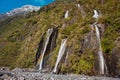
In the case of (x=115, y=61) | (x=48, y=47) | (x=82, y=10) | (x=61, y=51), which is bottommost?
(x=115, y=61)

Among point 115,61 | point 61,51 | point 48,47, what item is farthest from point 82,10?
point 115,61

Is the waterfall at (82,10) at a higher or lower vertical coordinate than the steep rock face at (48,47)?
higher

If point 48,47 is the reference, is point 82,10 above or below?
above

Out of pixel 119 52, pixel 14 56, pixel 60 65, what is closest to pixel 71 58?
pixel 60 65

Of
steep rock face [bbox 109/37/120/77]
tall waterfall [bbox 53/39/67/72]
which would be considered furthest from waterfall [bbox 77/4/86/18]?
steep rock face [bbox 109/37/120/77]

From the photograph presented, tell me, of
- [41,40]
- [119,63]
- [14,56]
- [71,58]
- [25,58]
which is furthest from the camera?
[14,56]

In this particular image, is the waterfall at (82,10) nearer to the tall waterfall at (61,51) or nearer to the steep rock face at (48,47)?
the steep rock face at (48,47)

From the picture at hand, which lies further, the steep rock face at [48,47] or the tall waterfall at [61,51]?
the steep rock face at [48,47]

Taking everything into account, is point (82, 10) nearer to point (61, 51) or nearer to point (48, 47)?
point (48, 47)

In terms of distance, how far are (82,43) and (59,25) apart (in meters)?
25.0

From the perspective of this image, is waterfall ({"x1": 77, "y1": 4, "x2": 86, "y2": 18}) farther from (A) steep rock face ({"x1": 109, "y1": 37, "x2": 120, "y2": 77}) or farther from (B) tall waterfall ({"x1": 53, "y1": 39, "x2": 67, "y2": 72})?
(A) steep rock face ({"x1": 109, "y1": 37, "x2": 120, "y2": 77})

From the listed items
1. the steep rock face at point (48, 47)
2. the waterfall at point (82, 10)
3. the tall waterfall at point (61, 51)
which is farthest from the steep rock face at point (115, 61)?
the waterfall at point (82, 10)

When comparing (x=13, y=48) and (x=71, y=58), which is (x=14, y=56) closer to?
(x=13, y=48)

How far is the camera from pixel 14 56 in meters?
125
